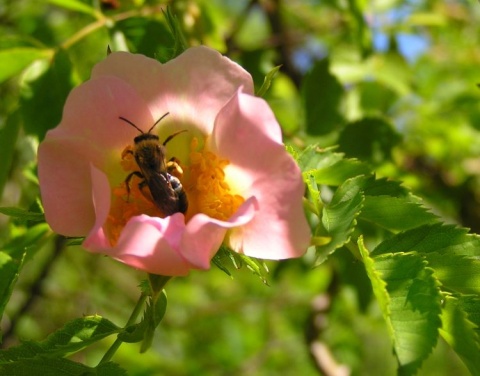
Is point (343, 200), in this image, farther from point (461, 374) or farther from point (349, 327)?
point (461, 374)

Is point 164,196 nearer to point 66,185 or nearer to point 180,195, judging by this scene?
point 180,195

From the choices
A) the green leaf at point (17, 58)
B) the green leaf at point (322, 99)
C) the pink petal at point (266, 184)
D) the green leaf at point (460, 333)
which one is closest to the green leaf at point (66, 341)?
the pink petal at point (266, 184)

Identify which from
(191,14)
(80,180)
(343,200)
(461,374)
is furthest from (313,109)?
(461,374)

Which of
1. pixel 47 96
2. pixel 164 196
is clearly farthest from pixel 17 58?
pixel 164 196

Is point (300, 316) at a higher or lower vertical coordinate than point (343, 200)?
lower

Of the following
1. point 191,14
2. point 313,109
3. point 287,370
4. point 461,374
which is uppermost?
point 191,14

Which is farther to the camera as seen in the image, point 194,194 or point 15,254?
point 15,254

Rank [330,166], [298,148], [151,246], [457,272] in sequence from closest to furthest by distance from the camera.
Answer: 1. [151,246]
2. [457,272]
3. [330,166]
4. [298,148]
